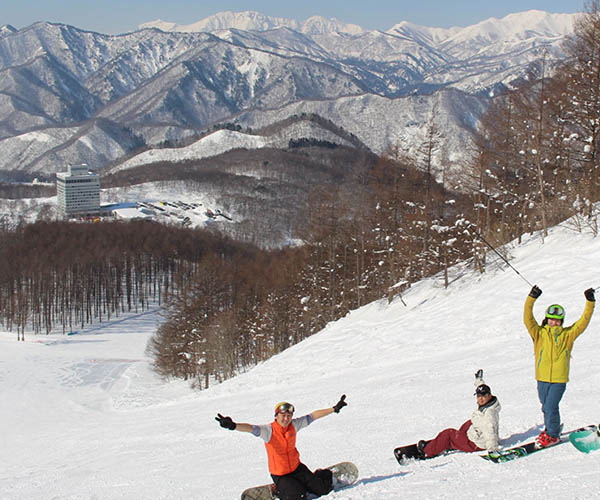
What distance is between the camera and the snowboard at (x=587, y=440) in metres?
7.18

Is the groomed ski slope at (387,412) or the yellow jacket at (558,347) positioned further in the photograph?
the yellow jacket at (558,347)

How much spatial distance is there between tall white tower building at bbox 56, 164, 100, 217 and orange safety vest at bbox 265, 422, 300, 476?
17303 cm

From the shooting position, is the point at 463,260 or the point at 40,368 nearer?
the point at 463,260

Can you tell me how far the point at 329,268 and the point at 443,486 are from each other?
28921 millimetres

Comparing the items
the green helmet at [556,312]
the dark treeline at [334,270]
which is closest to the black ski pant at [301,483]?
the green helmet at [556,312]

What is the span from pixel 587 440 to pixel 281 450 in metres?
3.68

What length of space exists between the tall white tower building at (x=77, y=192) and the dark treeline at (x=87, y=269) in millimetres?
48632

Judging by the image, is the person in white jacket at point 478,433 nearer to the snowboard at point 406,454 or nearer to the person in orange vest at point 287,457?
the snowboard at point 406,454

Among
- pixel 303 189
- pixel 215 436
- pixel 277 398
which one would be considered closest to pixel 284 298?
pixel 277 398

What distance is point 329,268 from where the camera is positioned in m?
35.6

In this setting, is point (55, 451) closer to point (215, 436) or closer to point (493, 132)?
point (215, 436)

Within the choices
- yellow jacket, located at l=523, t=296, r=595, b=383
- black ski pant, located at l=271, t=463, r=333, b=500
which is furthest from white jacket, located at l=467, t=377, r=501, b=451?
black ski pant, located at l=271, t=463, r=333, b=500

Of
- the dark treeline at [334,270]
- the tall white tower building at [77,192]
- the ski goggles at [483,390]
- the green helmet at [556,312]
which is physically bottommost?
the ski goggles at [483,390]

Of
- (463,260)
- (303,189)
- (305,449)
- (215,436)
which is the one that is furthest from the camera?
(303,189)
